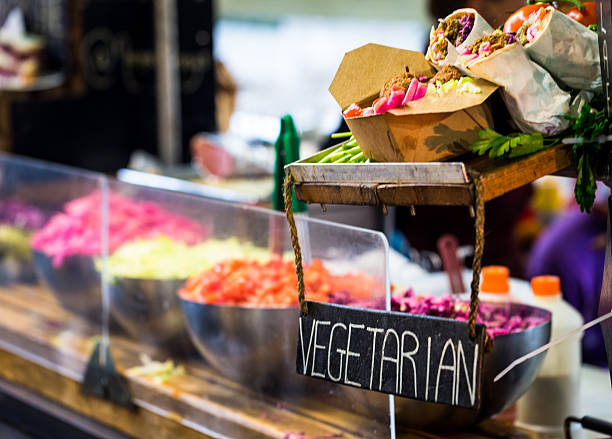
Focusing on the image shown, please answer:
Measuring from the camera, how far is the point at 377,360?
4.23ft

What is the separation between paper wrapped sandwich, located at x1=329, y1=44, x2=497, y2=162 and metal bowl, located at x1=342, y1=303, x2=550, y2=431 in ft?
1.49

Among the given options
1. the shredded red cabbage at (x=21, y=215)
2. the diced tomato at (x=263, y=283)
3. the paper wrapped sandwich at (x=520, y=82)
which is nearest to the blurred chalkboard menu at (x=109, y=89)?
the shredded red cabbage at (x=21, y=215)

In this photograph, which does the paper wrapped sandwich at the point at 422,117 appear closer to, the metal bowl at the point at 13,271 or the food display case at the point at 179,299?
the food display case at the point at 179,299

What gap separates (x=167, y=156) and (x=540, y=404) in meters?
3.54

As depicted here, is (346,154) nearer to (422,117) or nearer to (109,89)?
(422,117)

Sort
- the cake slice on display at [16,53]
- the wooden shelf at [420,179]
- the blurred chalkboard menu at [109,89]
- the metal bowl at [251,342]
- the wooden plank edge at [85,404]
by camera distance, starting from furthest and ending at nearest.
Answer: the blurred chalkboard menu at [109,89]
the cake slice on display at [16,53]
the wooden plank edge at [85,404]
the metal bowl at [251,342]
the wooden shelf at [420,179]

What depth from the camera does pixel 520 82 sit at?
1186mm

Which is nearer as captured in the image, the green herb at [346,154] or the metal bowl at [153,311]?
the green herb at [346,154]

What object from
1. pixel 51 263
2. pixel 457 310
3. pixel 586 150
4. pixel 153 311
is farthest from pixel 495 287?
pixel 51 263

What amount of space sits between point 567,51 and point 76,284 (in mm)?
1690

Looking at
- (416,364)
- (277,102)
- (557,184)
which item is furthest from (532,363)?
(277,102)

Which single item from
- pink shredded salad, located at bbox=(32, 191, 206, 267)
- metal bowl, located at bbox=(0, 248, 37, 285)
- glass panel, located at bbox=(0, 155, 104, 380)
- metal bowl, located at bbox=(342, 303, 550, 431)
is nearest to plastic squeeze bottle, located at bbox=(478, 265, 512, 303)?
metal bowl, located at bbox=(342, 303, 550, 431)

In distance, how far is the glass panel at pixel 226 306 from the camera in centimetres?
165

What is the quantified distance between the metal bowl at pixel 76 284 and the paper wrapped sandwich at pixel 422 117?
1.36m
